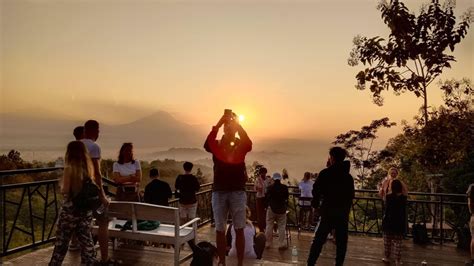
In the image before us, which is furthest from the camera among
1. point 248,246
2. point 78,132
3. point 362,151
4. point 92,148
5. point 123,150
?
point 362,151

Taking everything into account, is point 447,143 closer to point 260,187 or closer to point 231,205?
point 260,187

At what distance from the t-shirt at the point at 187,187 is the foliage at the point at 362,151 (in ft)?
31.3

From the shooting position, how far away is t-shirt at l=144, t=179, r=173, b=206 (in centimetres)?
732

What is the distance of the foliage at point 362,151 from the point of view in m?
15.9

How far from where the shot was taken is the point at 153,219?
16.5ft

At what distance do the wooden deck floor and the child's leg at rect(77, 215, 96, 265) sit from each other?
0.94 m

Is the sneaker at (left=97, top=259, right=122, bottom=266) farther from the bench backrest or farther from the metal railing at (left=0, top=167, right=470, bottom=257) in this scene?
the metal railing at (left=0, top=167, right=470, bottom=257)

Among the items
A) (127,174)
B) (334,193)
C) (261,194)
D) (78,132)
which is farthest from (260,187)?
(78,132)

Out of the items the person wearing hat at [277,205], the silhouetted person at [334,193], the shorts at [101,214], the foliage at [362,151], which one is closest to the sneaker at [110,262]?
the shorts at [101,214]

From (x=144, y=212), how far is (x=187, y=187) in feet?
10.4

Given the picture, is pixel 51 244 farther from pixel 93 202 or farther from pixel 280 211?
pixel 280 211

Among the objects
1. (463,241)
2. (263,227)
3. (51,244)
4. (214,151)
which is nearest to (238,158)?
(214,151)

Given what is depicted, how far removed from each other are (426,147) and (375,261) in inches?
175

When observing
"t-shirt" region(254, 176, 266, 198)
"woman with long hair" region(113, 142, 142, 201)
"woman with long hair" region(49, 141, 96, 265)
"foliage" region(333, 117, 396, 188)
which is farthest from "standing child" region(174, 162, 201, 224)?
"foliage" region(333, 117, 396, 188)
